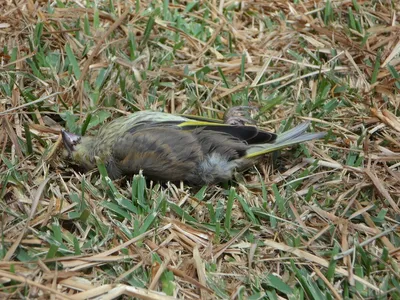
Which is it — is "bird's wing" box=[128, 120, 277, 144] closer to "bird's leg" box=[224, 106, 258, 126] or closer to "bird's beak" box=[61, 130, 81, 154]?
"bird's leg" box=[224, 106, 258, 126]

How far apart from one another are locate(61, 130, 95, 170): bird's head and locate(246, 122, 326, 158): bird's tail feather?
3.07ft

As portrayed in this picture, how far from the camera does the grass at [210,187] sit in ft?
9.37

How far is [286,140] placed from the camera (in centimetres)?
343

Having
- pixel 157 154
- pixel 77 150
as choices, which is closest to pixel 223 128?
pixel 157 154

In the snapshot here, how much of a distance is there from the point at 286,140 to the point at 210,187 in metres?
0.52

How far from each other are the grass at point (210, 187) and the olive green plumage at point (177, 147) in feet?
0.34

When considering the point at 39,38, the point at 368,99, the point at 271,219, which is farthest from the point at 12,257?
the point at 368,99

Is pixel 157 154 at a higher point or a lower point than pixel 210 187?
higher

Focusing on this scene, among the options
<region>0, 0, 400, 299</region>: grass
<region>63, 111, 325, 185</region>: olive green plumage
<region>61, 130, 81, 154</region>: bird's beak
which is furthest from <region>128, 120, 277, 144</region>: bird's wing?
<region>61, 130, 81, 154</region>: bird's beak

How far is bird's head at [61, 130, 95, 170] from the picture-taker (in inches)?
135

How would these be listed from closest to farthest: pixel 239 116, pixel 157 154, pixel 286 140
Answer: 1. pixel 157 154
2. pixel 286 140
3. pixel 239 116

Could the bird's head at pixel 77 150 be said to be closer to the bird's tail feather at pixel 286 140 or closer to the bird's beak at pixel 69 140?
the bird's beak at pixel 69 140

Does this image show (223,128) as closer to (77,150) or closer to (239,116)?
(239,116)

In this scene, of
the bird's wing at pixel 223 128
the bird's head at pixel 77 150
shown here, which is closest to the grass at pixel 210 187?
the bird's head at pixel 77 150
